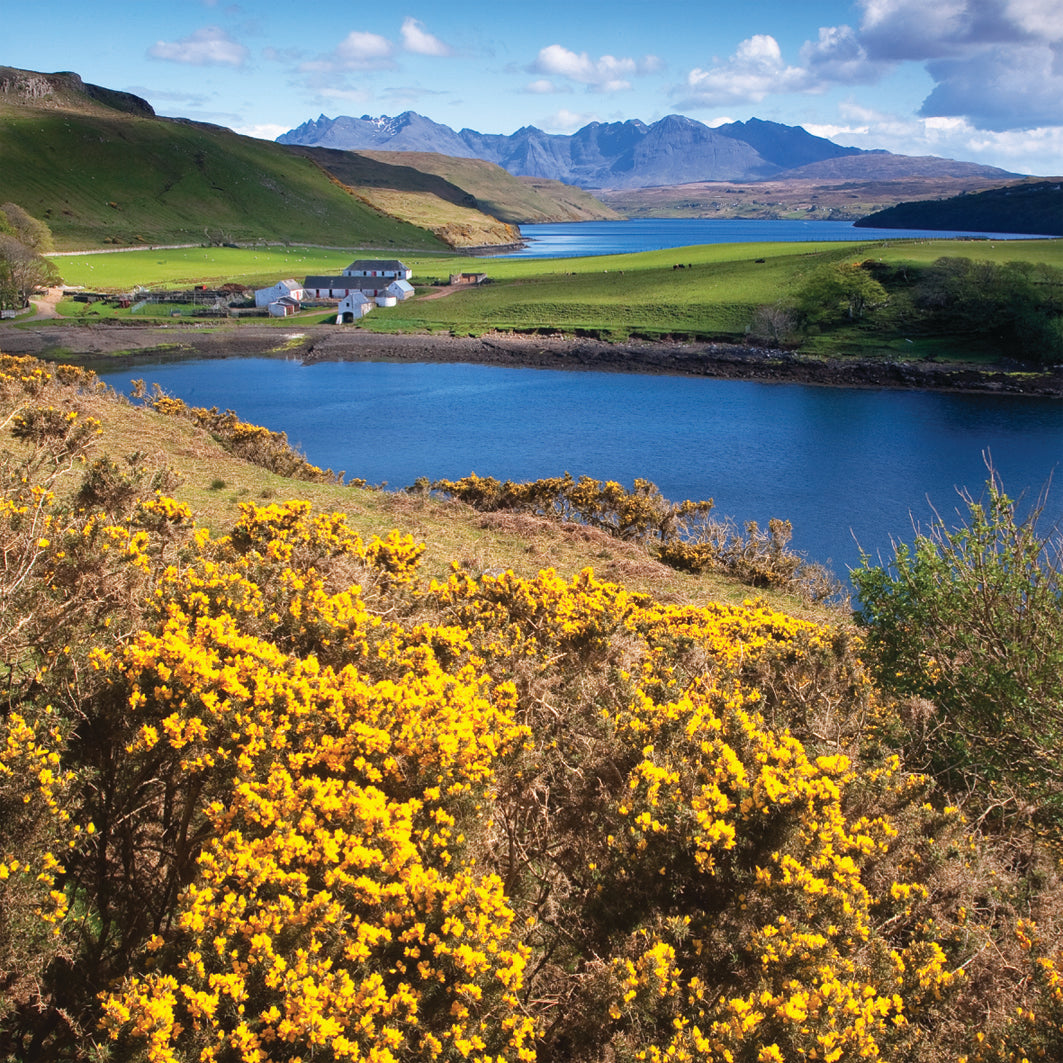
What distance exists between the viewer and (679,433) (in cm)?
5916

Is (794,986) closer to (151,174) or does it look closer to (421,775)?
(421,775)

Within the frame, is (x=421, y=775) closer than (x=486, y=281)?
Yes

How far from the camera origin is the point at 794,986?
520 centimetres

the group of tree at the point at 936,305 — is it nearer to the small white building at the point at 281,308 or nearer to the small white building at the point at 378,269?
the small white building at the point at 378,269

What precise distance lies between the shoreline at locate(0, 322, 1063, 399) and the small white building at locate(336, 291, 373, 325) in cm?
603

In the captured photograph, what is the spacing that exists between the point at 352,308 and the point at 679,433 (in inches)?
2505

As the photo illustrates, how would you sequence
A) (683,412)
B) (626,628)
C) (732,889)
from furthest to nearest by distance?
(683,412) < (626,628) < (732,889)

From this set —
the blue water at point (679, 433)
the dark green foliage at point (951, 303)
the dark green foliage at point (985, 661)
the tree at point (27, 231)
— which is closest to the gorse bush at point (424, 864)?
the dark green foliage at point (985, 661)

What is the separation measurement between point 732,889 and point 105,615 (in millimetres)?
6214

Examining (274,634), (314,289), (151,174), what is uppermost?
(151,174)

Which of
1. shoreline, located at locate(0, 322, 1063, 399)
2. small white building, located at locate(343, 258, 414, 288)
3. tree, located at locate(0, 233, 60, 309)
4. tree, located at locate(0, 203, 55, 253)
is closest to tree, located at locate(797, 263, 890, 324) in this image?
shoreline, located at locate(0, 322, 1063, 399)

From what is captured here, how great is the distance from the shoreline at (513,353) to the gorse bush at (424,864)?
2982 inches

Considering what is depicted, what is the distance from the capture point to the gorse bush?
495cm

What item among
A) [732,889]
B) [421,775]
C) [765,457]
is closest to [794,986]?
[732,889]
